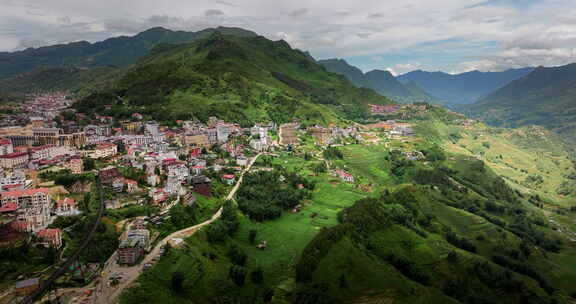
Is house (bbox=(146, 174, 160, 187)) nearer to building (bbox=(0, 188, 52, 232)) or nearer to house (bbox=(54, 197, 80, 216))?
house (bbox=(54, 197, 80, 216))

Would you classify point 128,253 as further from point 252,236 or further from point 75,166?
point 75,166

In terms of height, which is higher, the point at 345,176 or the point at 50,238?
the point at 50,238

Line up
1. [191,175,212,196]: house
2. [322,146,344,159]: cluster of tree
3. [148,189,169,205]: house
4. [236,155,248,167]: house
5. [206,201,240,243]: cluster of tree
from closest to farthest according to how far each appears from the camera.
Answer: [206,201,240,243]: cluster of tree, [148,189,169,205]: house, [191,175,212,196]: house, [236,155,248,167]: house, [322,146,344,159]: cluster of tree

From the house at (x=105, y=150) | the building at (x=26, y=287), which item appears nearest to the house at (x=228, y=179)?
the house at (x=105, y=150)

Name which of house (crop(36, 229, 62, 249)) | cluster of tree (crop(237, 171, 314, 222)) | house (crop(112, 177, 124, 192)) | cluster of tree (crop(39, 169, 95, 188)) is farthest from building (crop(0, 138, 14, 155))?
cluster of tree (crop(237, 171, 314, 222))

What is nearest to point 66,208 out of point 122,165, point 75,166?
point 75,166

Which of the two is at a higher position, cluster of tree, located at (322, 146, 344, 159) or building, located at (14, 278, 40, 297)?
cluster of tree, located at (322, 146, 344, 159)
